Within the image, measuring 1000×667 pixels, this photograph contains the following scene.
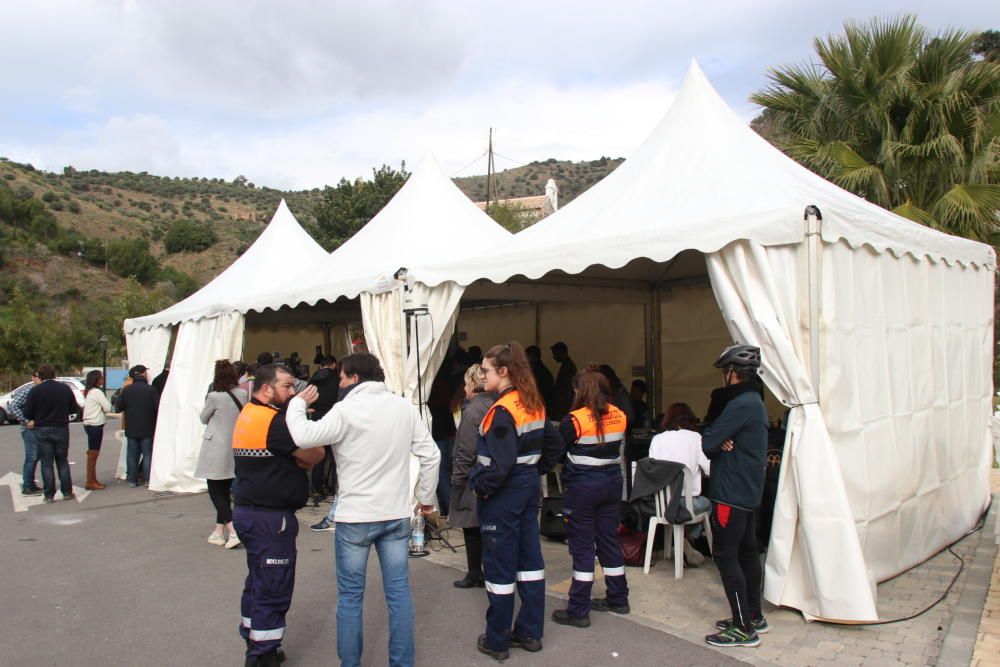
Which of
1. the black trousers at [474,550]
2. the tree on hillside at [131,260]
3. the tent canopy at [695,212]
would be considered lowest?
the black trousers at [474,550]

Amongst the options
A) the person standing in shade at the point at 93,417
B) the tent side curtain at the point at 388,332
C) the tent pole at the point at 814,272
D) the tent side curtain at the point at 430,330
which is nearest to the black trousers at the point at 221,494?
the tent side curtain at the point at 388,332

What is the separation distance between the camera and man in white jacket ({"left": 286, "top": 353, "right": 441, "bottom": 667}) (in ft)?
11.5

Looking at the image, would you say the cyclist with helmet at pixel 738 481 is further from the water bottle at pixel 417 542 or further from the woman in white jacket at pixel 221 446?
the woman in white jacket at pixel 221 446

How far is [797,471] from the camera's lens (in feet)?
14.4

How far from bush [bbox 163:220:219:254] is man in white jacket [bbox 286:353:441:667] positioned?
176 feet

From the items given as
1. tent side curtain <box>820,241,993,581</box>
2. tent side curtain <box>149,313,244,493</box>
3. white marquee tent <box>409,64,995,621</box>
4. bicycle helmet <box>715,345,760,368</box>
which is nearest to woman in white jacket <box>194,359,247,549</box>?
white marquee tent <box>409,64,995,621</box>

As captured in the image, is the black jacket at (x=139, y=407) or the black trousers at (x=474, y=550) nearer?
the black trousers at (x=474, y=550)

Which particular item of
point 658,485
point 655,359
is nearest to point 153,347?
point 655,359

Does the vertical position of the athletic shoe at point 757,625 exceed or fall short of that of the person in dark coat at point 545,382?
it falls short

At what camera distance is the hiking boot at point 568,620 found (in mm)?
4426

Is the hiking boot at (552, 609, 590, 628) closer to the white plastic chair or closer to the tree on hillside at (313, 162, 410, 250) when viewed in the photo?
the white plastic chair

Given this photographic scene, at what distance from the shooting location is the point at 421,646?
167 inches

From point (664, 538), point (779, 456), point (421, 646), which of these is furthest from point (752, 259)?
point (421, 646)

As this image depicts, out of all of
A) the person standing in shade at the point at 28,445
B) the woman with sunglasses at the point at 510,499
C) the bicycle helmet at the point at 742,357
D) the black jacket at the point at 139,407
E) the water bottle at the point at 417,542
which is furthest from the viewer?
the black jacket at the point at 139,407
